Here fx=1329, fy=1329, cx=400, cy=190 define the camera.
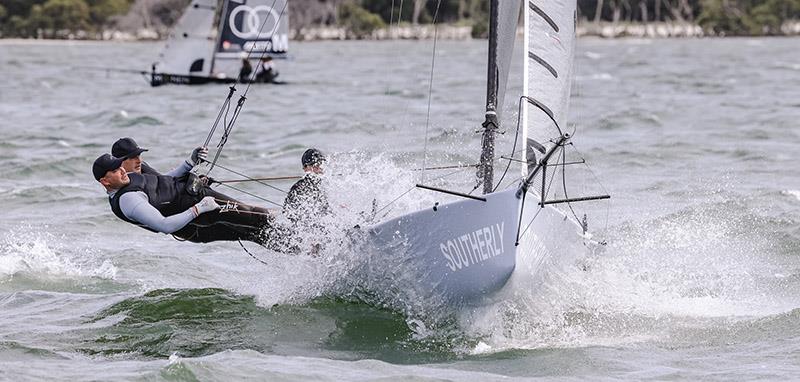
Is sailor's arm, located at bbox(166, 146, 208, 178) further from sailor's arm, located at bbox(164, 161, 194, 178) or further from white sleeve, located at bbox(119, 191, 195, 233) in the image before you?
white sleeve, located at bbox(119, 191, 195, 233)

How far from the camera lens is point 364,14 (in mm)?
88562

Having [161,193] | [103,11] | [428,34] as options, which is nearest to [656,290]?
[161,193]

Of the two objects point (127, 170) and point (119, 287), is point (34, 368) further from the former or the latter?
point (119, 287)

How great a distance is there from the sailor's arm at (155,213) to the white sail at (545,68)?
177 centimetres

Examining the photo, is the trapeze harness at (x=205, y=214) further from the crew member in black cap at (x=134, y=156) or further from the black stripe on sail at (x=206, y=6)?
the black stripe on sail at (x=206, y=6)

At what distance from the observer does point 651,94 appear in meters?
27.4

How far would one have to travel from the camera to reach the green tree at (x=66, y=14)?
82875mm

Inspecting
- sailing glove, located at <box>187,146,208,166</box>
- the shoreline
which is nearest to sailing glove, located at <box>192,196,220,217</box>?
sailing glove, located at <box>187,146,208,166</box>

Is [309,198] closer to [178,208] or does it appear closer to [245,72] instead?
[178,208]

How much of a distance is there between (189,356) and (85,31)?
269 feet

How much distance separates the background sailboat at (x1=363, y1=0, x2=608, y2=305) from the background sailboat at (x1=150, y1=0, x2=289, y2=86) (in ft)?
66.4

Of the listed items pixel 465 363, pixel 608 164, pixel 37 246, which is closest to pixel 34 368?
pixel 465 363

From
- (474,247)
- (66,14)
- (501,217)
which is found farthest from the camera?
(66,14)

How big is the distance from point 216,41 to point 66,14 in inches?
2273
